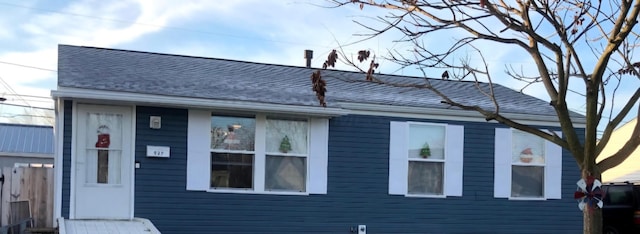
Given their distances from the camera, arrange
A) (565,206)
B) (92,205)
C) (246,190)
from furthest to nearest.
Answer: (565,206) < (246,190) < (92,205)

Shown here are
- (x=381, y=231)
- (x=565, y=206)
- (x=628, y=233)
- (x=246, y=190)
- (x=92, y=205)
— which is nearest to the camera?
(x=92, y=205)

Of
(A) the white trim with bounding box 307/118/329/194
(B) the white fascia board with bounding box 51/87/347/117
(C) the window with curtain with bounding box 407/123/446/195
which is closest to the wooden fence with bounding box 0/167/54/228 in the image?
(B) the white fascia board with bounding box 51/87/347/117

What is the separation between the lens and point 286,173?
34.4 feet

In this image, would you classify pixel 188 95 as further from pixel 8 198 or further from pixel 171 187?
pixel 8 198

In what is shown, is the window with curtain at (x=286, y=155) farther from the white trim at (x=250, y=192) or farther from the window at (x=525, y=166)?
the window at (x=525, y=166)

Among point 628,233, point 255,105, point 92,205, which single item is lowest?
point 628,233

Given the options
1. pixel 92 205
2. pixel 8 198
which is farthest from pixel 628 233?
pixel 8 198

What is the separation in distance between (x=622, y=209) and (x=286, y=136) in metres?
7.55

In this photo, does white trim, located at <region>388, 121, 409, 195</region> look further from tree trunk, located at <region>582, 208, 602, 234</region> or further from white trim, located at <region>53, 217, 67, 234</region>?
white trim, located at <region>53, 217, 67, 234</region>

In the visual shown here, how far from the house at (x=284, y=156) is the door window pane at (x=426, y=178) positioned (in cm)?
2

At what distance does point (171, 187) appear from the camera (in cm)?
979

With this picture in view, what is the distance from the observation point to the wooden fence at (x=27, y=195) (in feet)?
31.3

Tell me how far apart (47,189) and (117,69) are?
7.14 ft

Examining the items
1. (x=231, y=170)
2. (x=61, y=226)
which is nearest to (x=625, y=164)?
(x=231, y=170)
